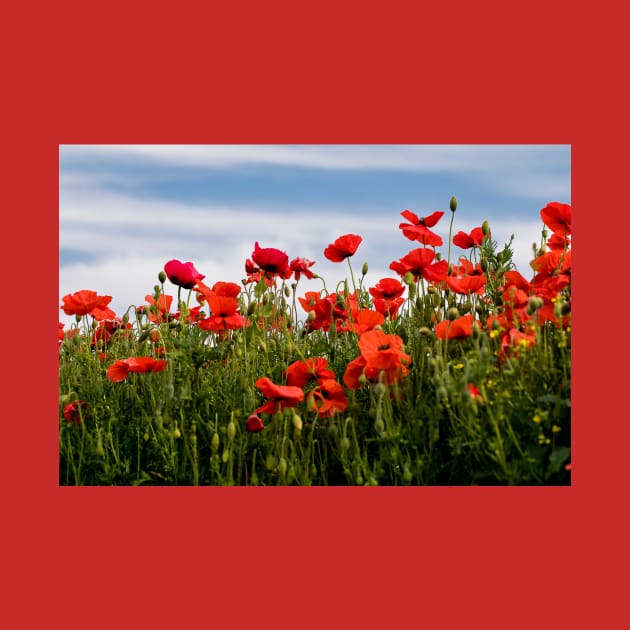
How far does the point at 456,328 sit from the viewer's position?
9.90 ft

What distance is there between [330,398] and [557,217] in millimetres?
1327

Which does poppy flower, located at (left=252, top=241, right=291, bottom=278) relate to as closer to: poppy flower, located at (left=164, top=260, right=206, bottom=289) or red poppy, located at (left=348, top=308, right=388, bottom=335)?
poppy flower, located at (left=164, top=260, right=206, bottom=289)

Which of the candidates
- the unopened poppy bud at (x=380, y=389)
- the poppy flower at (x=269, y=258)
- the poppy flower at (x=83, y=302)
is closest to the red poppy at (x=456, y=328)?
the unopened poppy bud at (x=380, y=389)

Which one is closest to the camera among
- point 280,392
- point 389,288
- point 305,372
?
point 280,392

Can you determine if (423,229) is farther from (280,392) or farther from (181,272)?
(280,392)

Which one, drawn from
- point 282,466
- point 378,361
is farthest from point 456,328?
point 282,466

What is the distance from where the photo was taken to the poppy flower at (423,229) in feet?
11.4

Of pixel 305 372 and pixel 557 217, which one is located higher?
pixel 557 217

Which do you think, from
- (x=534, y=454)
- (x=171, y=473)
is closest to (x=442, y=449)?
(x=534, y=454)

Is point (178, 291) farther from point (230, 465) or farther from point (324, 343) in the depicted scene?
point (230, 465)

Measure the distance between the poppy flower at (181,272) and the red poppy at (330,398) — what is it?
88 cm

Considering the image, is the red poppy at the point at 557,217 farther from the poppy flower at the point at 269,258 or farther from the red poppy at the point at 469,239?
the poppy flower at the point at 269,258

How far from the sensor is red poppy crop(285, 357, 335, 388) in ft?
9.66

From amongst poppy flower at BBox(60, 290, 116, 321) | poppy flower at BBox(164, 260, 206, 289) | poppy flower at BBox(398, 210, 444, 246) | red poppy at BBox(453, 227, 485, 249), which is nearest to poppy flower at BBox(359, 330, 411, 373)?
poppy flower at BBox(398, 210, 444, 246)
